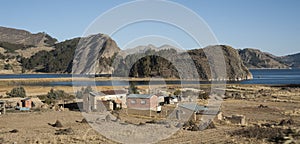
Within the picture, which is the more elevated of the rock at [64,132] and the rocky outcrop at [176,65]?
the rocky outcrop at [176,65]

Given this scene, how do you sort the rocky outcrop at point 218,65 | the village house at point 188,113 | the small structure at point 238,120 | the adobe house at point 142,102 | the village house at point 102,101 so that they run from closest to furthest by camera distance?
the small structure at point 238,120
the village house at point 188,113
the adobe house at point 142,102
the village house at point 102,101
the rocky outcrop at point 218,65

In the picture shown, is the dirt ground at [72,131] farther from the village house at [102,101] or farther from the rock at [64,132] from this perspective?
the village house at [102,101]

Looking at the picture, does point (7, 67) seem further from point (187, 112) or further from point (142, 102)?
point (187, 112)

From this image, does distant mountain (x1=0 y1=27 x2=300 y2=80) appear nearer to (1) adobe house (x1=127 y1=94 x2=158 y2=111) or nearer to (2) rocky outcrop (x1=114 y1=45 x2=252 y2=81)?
(2) rocky outcrop (x1=114 y1=45 x2=252 y2=81)

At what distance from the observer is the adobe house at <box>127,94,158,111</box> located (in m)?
31.1

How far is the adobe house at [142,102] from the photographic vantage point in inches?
1226

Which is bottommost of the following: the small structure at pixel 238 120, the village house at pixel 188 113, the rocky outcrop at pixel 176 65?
the small structure at pixel 238 120

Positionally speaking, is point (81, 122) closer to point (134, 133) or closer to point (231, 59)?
point (134, 133)

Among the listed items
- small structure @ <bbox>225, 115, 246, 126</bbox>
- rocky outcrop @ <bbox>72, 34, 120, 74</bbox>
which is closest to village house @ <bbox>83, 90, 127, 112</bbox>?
small structure @ <bbox>225, 115, 246, 126</bbox>

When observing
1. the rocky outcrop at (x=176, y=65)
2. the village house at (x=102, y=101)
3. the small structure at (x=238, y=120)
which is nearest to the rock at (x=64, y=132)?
the village house at (x=102, y=101)

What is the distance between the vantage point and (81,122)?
2539cm

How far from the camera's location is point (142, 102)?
104 ft

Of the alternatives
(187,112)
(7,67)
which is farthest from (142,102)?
(7,67)

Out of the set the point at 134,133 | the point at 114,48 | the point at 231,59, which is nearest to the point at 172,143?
the point at 134,133
